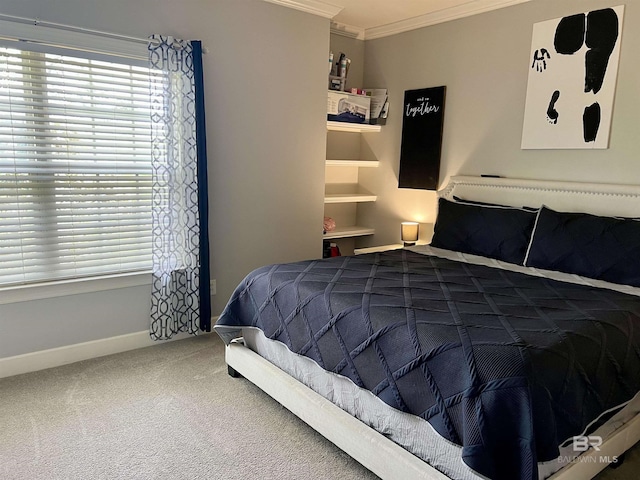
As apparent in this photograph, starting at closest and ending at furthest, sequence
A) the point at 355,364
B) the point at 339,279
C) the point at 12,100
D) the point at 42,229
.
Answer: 1. the point at 355,364
2. the point at 339,279
3. the point at 12,100
4. the point at 42,229

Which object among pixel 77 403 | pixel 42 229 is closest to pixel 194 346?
pixel 77 403

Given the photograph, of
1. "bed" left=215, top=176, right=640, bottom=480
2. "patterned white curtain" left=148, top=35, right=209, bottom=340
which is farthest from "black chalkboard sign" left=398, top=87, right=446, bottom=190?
"patterned white curtain" left=148, top=35, right=209, bottom=340

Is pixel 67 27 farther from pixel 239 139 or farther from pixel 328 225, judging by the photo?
pixel 328 225

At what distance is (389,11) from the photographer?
13.0 feet

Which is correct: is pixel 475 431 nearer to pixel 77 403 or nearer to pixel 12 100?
pixel 77 403

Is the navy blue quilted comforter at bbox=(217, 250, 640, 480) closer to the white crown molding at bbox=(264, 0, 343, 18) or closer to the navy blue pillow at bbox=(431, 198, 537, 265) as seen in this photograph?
the navy blue pillow at bbox=(431, 198, 537, 265)

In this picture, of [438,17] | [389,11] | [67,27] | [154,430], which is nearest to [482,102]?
[438,17]

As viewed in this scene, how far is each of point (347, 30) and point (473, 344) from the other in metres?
3.67

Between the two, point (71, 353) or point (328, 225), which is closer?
point (71, 353)

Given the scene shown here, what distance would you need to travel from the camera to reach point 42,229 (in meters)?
2.79

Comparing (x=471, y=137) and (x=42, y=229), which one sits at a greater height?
(x=471, y=137)

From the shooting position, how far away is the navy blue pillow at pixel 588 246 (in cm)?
260

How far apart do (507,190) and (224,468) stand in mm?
2749

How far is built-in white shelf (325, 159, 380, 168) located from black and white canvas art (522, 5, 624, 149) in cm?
149
